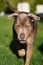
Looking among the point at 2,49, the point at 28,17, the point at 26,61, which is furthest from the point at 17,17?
the point at 2,49

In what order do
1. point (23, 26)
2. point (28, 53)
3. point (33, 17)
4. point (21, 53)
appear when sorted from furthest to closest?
point (21, 53) → point (28, 53) → point (33, 17) → point (23, 26)

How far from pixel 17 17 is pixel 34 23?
0.51m

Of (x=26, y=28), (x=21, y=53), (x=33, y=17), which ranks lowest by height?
(x=21, y=53)

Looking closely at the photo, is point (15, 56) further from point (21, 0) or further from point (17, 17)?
point (21, 0)

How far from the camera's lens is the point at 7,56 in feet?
30.8

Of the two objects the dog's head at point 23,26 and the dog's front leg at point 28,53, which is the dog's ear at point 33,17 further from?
the dog's front leg at point 28,53

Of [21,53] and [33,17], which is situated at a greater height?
[33,17]

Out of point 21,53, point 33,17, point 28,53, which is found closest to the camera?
point 33,17

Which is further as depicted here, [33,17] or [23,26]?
[33,17]

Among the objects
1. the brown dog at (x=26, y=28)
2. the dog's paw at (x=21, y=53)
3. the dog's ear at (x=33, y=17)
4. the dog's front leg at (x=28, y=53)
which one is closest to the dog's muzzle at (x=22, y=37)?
the brown dog at (x=26, y=28)

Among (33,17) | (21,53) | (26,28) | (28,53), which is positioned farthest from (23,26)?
(21,53)

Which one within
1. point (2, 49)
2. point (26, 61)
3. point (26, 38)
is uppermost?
point (26, 38)

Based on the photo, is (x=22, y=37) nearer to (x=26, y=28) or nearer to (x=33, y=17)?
(x=26, y=28)

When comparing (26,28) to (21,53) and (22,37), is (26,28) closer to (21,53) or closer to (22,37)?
(22,37)
